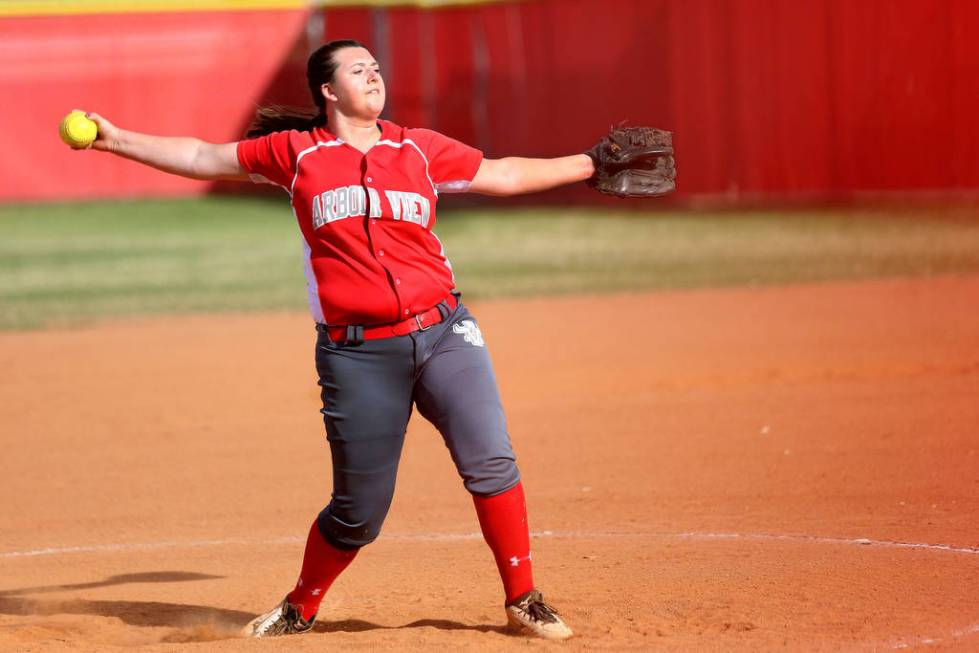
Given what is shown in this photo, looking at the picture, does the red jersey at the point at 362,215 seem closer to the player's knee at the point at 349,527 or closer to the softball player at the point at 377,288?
the softball player at the point at 377,288

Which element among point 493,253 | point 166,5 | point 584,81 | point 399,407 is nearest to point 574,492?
point 399,407

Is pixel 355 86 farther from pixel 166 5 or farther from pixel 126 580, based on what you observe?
pixel 166 5

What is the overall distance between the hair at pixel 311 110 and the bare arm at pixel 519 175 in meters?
0.56

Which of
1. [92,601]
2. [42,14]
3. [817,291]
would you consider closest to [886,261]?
[817,291]

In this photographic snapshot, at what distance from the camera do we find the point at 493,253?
18.2 m

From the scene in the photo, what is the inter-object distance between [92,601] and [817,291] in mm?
9374

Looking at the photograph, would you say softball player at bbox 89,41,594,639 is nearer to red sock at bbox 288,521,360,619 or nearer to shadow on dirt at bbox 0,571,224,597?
red sock at bbox 288,521,360,619

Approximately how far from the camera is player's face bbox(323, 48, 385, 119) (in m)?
4.48

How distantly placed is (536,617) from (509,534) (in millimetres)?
282

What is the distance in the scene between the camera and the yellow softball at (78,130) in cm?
461

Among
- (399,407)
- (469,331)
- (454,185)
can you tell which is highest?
(454,185)

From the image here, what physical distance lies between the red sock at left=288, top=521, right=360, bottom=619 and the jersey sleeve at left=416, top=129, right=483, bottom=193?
123 centimetres

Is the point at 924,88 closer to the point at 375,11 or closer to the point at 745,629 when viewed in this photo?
the point at 375,11

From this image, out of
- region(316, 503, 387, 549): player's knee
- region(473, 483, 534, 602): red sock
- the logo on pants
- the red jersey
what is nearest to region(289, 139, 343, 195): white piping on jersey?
the red jersey
